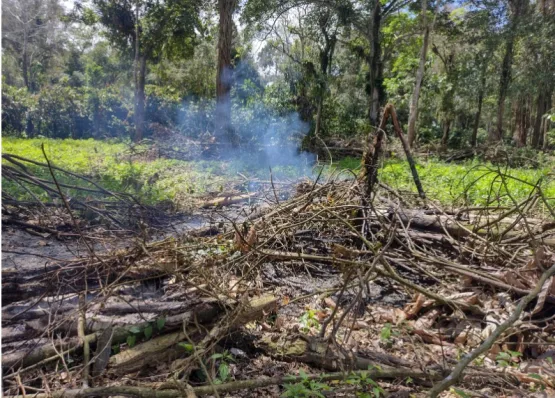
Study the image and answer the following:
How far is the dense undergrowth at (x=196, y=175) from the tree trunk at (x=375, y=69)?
3.64m

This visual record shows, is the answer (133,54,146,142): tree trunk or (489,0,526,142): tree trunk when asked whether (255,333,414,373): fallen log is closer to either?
(133,54,146,142): tree trunk

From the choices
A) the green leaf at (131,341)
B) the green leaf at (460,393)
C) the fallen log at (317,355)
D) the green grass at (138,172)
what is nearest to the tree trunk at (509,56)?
the green grass at (138,172)

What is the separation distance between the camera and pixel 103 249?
6.70 feet

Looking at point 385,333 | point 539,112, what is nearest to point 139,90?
point 385,333

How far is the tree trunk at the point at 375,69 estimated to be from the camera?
29.3ft

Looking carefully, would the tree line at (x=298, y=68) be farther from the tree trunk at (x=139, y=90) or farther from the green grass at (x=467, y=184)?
the green grass at (x=467, y=184)

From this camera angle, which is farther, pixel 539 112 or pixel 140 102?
pixel 539 112

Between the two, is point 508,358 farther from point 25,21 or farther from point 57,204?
point 57,204

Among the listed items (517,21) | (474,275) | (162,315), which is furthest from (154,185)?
(517,21)

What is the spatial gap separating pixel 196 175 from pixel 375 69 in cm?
629

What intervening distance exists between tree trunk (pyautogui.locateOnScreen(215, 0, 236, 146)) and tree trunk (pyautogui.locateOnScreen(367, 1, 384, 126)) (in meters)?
3.43

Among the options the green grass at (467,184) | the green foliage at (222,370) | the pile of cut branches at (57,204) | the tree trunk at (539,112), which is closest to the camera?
the green foliage at (222,370)

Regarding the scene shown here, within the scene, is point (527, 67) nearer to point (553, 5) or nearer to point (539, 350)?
point (553, 5)

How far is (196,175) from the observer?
5.21m
